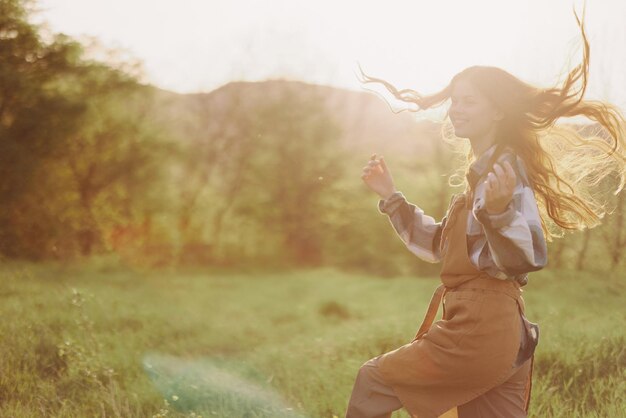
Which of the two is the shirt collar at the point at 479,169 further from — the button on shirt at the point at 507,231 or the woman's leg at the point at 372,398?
the woman's leg at the point at 372,398

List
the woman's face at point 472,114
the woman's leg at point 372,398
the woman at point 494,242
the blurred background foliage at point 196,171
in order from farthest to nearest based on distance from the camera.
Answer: the blurred background foliage at point 196,171 → the woman's face at point 472,114 → the woman's leg at point 372,398 → the woman at point 494,242

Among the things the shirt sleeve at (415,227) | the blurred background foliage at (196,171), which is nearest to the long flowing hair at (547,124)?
the shirt sleeve at (415,227)

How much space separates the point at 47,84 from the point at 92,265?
21.4ft

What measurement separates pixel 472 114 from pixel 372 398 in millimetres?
1327

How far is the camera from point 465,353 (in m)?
2.66

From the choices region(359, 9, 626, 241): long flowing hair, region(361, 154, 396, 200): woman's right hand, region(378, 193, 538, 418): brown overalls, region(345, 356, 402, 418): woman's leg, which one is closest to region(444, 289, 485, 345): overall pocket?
region(378, 193, 538, 418): brown overalls

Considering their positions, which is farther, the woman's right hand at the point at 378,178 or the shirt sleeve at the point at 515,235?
the woman's right hand at the point at 378,178

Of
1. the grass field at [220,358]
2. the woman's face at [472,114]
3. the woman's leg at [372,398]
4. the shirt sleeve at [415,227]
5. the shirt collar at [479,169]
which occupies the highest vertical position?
the woman's face at [472,114]

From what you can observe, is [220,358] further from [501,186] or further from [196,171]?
[196,171]

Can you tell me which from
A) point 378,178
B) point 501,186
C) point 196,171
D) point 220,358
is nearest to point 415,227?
point 378,178

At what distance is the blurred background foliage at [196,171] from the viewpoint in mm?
22156

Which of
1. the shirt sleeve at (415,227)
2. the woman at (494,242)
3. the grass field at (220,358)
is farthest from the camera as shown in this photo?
the grass field at (220,358)

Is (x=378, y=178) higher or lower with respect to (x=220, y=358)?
higher

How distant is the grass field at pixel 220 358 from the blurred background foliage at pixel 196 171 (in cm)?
386
